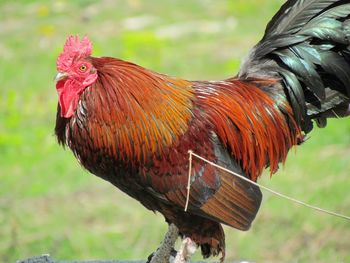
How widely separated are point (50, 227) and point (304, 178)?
7.48ft

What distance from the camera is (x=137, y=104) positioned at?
4.04 metres

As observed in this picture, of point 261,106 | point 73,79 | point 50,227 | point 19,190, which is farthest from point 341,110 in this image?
point 19,190

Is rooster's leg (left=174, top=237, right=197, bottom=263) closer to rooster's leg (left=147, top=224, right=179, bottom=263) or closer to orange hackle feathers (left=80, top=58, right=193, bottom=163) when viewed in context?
rooster's leg (left=147, top=224, right=179, bottom=263)

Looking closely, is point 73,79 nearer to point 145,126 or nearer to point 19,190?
point 145,126

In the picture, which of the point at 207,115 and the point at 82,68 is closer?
the point at 82,68

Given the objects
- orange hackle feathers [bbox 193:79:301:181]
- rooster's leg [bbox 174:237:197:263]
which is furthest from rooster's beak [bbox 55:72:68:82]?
rooster's leg [bbox 174:237:197:263]

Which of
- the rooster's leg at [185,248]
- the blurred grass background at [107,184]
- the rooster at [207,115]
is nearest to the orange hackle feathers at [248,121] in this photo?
the rooster at [207,115]

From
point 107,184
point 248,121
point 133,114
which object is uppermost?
point 133,114

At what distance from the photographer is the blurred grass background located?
21.0 ft

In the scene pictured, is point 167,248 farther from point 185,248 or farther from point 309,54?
point 309,54

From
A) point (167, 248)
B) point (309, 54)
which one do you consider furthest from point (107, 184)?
point (309, 54)

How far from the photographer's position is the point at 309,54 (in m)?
4.30

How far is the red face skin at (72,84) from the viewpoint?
3943 millimetres

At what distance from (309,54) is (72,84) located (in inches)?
49.0
